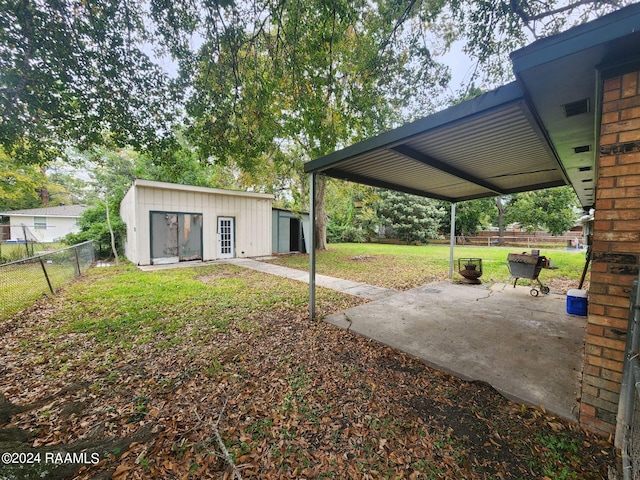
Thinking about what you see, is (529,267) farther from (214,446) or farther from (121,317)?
(121,317)

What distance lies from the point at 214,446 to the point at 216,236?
982cm

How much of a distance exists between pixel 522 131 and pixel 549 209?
22.0m

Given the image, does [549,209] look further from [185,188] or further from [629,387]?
[185,188]

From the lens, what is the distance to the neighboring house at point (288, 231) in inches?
516

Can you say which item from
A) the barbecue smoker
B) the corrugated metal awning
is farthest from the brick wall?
the barbecue smoker

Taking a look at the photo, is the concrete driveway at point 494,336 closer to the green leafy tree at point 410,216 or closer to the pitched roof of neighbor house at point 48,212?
the green leafy tree at point 410,216

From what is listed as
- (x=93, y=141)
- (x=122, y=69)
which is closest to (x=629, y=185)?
(x=122, y=69)

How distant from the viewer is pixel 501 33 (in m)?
5.34

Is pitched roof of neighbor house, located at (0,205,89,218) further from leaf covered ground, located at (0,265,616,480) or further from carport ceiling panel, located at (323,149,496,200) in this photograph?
carport ceiling panel, located at (323,149,496,200)

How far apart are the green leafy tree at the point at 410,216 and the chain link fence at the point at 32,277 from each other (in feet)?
57.5

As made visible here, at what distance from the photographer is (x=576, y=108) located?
6.64 ft

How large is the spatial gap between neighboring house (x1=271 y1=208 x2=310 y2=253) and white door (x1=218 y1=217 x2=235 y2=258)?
2.26m

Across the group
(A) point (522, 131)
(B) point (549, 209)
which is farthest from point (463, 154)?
(B) point (549, 209)

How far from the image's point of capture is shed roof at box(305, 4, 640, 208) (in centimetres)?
144
